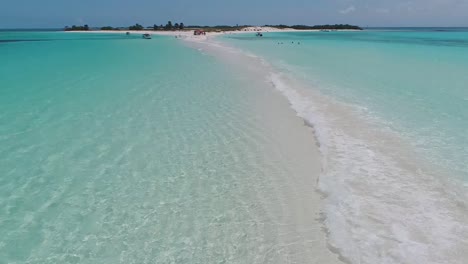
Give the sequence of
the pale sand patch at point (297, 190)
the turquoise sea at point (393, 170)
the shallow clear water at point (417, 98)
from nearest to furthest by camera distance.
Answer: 1. the pale sand patch at point (297, 190)
2. the turquoise sea at point (393, 170)
3. the shallow clear water at point (417, 98)

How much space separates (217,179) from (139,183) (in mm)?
1397

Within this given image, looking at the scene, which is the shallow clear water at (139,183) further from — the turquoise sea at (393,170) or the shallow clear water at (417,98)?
the shallow clear water at (417,98)

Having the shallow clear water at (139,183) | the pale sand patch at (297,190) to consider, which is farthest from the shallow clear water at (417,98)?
the shallow clear water at (139,183)

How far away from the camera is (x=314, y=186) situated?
21.5 ft

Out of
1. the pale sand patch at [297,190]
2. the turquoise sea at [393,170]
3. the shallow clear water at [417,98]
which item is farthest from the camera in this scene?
the shallow clear water at [417,98]

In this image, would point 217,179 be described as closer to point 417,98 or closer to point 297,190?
point 297,190

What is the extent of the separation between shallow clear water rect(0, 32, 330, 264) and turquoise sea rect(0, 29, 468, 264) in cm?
3

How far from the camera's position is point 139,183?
676 cm

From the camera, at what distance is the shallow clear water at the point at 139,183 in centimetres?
491

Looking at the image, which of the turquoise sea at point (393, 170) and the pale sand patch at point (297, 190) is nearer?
Answer: the pale sand patch at point (297, 190)

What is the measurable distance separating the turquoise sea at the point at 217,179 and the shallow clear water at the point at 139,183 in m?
0.03

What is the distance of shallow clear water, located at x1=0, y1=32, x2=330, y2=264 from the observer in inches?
193

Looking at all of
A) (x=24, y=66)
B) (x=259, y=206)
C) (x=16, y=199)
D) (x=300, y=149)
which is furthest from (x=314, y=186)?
(x=24, y=66)

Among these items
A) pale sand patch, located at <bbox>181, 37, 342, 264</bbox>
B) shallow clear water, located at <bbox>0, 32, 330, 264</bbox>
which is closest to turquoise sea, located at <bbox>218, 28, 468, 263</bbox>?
pale sand patch, located at <bbox>181, 37, 342, 264</bbox>
